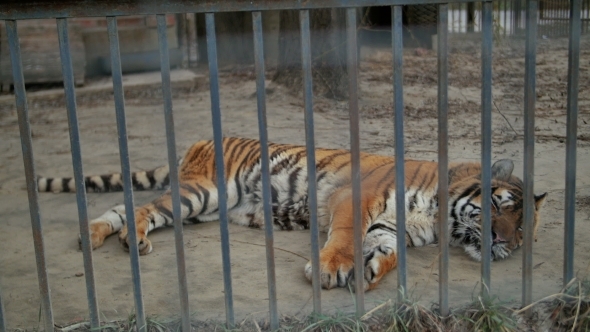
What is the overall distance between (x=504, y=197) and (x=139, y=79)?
6066 mm

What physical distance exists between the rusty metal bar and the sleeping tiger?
1.12 metres

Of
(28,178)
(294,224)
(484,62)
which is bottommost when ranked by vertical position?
(294,224)

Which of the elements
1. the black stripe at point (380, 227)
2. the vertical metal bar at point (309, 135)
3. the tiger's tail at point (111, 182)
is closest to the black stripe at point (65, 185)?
the tiger's tail at point (111, 182)

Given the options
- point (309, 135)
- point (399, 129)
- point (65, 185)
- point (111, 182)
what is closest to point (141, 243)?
point (111, 182)

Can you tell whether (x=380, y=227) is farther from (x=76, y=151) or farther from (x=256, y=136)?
(x=256, y=136)

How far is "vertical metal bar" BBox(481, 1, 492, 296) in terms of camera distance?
2.11 metres

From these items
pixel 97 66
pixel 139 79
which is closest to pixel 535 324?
pixel 139 79

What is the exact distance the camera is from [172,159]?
6.95ft

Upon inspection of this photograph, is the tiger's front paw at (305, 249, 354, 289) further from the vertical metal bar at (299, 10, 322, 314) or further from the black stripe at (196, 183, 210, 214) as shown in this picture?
the black stripe at (196, 183, 210, 214)

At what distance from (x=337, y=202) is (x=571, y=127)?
1.32 meters

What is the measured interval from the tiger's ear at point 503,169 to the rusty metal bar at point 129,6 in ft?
4.65

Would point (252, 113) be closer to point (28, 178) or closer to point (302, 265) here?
point (302, 265)

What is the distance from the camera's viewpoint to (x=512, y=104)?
5598 mm

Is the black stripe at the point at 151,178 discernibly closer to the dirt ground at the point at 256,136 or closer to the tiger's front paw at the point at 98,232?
the dirt ground at the point at 256,136
